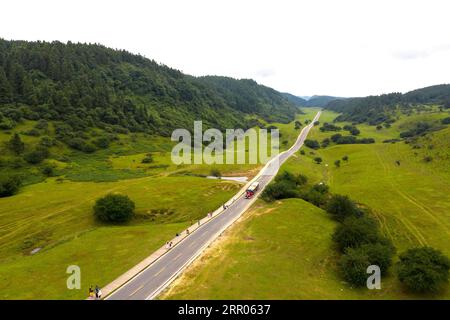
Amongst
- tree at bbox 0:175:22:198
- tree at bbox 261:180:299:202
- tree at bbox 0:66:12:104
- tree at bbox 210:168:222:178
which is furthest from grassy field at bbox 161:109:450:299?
tree at bbox 0:66:12:104

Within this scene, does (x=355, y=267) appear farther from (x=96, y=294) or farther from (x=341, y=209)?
(x=96, y=294)

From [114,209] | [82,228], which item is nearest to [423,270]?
[114,209]

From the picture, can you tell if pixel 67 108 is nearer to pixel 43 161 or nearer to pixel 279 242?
pixel 43 161

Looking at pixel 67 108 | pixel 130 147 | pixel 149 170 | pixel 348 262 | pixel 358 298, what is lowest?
pixel 358 298

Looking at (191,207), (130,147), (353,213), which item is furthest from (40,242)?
(130,147)

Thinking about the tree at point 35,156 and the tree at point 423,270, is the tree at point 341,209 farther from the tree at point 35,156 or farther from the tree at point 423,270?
the tree at point 35,156

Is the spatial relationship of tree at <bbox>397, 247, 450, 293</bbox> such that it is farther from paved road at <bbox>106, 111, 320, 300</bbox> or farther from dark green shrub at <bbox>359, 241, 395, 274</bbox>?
paved road at <bbox>106, 111, 320, 300</bbox>
